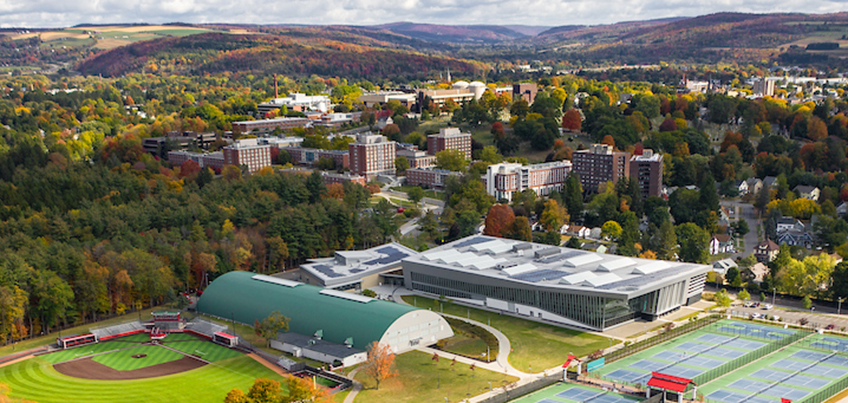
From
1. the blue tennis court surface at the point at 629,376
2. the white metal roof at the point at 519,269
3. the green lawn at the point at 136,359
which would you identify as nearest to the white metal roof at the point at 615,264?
the white metal roof at the point at 519,269

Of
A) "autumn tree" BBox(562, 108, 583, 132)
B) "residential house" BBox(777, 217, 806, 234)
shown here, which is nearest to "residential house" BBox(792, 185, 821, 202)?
"residential house" BBox(777, 217, 806, 234)

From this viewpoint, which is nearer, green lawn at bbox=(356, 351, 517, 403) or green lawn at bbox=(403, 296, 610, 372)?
green lawn at bbox=(356, 351, 517, 403)

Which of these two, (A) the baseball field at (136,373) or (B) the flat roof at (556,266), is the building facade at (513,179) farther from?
(A) the baseball field at (136,373)

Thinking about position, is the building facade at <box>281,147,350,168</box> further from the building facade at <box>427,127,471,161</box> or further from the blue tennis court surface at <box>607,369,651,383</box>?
the blue tennis court surface at <box>607,369,651,383</box>

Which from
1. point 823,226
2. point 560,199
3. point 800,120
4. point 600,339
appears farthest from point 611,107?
point 600,339

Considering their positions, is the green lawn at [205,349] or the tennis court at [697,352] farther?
the green lawn at [205,349]

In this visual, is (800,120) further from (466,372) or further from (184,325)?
(184,325)
